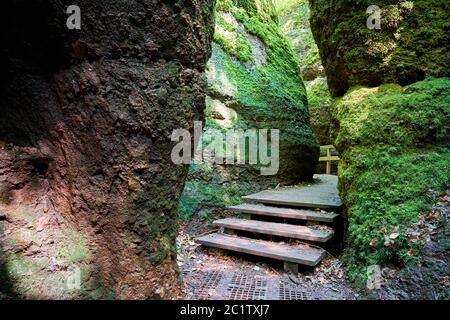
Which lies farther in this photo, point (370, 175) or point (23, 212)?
point (370, 175)

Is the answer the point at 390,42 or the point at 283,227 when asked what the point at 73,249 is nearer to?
the point at 283,227

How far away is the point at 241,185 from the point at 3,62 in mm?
4393

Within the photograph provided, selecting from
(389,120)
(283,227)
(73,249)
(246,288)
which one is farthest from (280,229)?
(73,249)

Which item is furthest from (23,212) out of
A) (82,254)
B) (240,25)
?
(240,25)

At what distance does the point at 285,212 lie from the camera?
4.52m

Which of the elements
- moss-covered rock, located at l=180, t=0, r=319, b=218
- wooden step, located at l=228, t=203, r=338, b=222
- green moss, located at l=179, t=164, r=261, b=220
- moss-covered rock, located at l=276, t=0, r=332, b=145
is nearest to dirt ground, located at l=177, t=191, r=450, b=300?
wooden step, located at l=228, t=203, r=338, b=222

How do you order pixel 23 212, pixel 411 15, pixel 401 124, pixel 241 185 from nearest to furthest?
pixel 23 212
pixel 401 124
pixel 411 15
pixel 241 185

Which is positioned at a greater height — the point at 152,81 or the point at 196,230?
the point at 152,81

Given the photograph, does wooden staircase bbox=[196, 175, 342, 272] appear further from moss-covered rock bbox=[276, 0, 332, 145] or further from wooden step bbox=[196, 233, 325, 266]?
moss-covered rock bbox=[276, 0, 332, 145]

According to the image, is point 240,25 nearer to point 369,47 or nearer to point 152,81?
point 369,47

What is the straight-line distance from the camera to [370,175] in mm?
3588

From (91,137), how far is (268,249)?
2.73 meters

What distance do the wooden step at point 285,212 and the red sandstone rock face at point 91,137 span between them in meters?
2.56

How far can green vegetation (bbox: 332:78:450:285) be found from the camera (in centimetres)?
308
